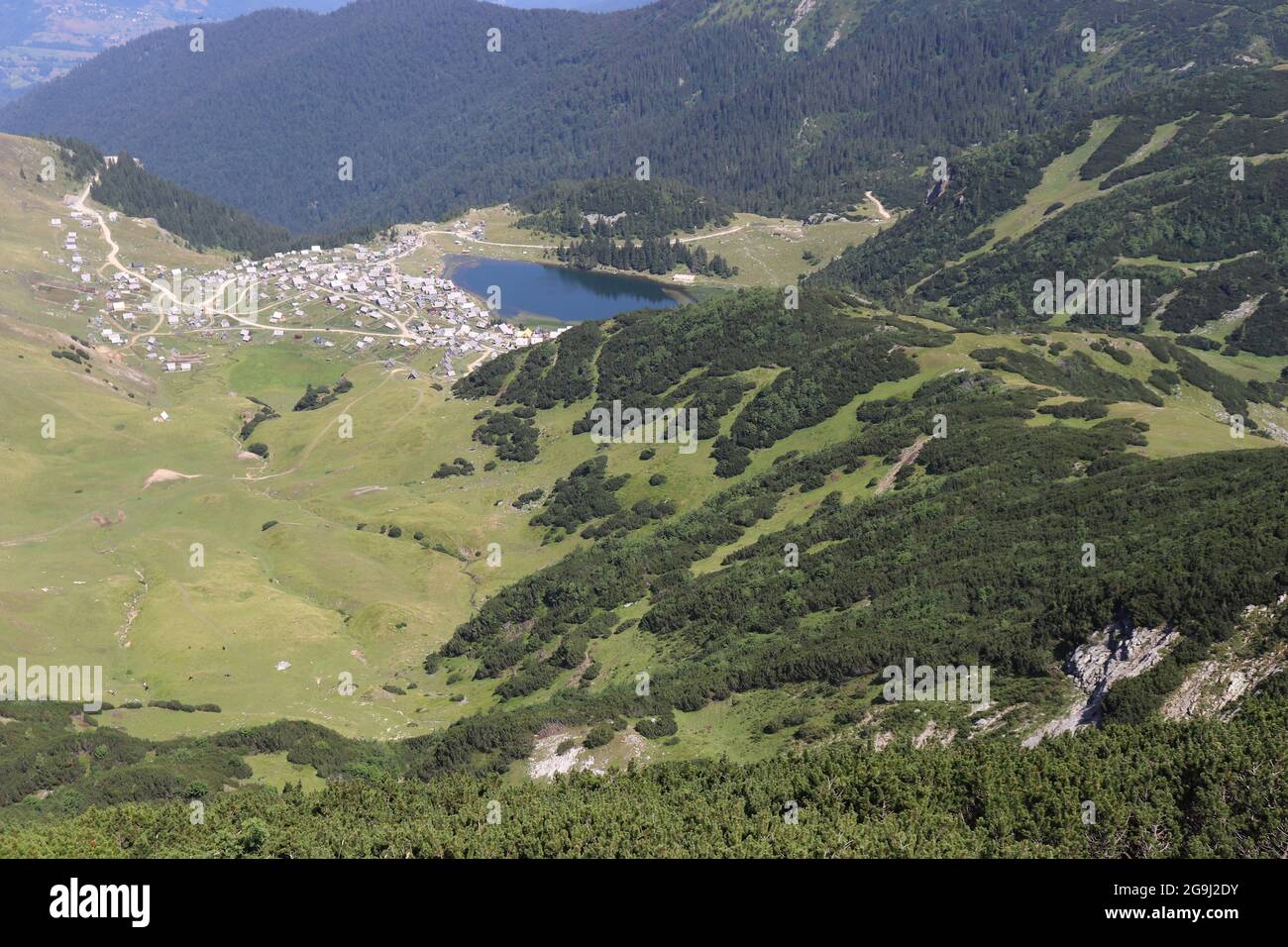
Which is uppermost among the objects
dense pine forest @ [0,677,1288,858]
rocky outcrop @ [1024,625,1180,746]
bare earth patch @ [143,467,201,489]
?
bare earth patch @ [143,467,201,489]

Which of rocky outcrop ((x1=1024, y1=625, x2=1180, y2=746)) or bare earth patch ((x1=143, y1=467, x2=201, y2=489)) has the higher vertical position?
bare earth patch ((x1=143, y1=467, x2=201, y2=489))

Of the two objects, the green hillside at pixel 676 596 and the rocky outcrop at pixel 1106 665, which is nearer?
the green hillside at pixel 676 596

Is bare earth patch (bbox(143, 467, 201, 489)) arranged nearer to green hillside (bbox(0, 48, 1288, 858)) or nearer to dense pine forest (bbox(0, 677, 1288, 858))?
green hillside (bbox(0, 48, 1288, 858))

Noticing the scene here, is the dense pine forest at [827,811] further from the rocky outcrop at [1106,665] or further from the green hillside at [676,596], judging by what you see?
the rocky outcrop at [1106,665]

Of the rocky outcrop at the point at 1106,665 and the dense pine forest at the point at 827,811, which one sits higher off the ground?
the rocky outcrop at the point at 1106,665

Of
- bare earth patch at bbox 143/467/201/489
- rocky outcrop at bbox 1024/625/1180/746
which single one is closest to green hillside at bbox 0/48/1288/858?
rocky outcrop at bbox 1024/625/1180/746

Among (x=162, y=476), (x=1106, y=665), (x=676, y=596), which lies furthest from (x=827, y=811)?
(x=162, y=476)

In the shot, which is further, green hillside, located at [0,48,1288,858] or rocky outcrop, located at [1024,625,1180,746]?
rocky outcrop, located at [1024,625,1180,746]

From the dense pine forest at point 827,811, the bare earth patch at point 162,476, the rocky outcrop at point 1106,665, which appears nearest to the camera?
Answer: the dense pine forest at point 827,811

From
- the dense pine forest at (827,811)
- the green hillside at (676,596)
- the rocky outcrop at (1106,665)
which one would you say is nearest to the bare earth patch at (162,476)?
the green hillside at (676,596)
